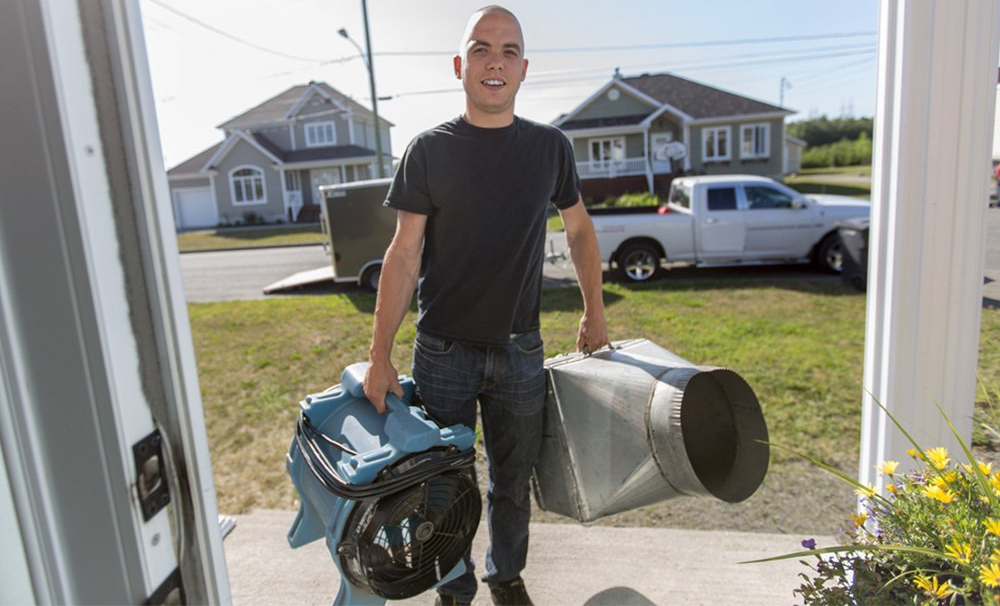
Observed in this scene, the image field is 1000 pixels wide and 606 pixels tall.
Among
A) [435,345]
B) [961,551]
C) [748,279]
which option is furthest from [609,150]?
[961,551]

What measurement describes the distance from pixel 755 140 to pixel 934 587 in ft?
91.0

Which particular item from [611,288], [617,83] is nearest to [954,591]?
[611,288]

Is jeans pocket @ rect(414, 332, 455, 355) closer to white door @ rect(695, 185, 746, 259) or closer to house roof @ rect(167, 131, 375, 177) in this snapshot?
white door @ rect(695, 185, 746, 259)

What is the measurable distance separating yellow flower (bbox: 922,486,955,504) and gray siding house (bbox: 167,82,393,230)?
76.8ft

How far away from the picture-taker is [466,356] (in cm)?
214

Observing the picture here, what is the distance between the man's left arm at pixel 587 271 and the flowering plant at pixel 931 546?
0.97 m

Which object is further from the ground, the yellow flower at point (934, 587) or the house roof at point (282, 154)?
the house roof at point (282, 154)

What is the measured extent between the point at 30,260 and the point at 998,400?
7.21 feet

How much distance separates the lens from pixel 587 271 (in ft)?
7.72

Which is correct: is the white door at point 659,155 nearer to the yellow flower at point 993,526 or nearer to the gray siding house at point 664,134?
the gray siding house at point 664,134

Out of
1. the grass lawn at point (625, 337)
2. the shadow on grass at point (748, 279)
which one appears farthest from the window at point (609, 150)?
the grass lawn at point (625, 337)

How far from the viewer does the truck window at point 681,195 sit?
10203mm

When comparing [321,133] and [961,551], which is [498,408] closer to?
[961,551]

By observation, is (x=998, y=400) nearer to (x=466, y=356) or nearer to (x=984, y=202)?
(x=984, y=202)
